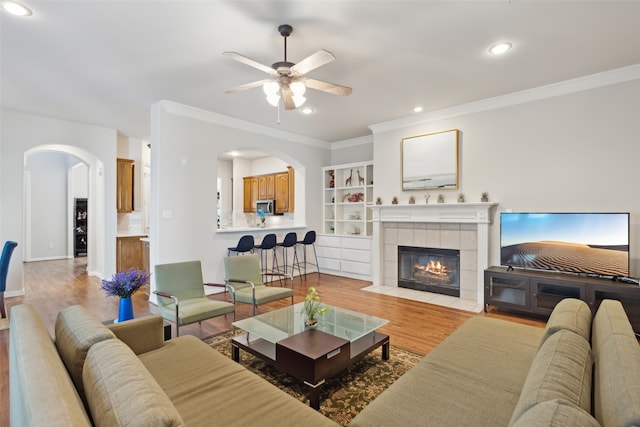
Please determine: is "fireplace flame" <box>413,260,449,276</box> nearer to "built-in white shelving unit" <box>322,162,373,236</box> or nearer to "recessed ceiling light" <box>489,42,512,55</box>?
"built-in white shelving unit" <box>322,162,373,236</box>

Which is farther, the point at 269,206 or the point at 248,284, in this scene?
the point at 269,206

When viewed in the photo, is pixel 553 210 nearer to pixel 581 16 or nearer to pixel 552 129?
pixel 552 129

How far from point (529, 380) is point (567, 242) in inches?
137

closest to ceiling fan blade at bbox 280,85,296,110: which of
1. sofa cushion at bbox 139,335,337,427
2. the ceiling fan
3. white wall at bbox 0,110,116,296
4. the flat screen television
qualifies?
the ceiling fan

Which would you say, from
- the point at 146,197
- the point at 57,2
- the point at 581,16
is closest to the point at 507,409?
the point at 581,16

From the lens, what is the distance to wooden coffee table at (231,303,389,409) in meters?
2.18

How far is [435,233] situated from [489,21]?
3211 mm

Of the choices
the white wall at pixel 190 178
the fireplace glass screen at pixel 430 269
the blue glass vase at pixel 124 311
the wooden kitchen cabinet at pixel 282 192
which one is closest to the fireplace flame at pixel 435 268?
the fireplace glass screen at pixel 430 269

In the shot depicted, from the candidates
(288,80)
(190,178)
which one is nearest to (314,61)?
(288,80)

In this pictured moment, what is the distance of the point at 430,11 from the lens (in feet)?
8.40

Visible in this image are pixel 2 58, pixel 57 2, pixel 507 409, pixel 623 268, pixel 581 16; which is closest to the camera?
pixel 507 409

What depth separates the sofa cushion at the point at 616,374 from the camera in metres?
0.92

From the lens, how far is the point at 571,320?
1.74 metres

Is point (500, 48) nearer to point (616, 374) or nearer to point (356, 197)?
point (616, 374)
